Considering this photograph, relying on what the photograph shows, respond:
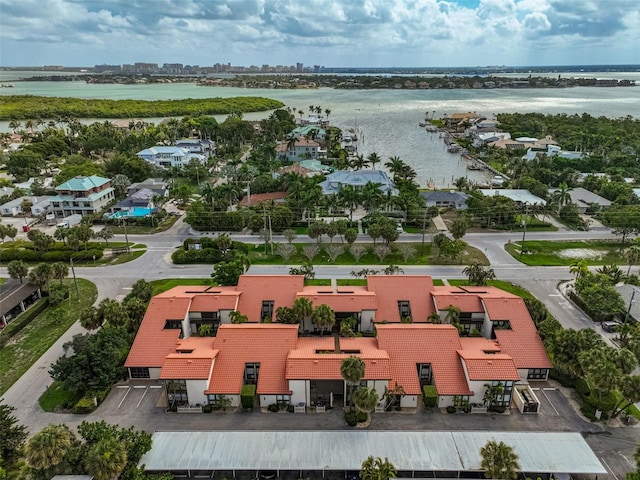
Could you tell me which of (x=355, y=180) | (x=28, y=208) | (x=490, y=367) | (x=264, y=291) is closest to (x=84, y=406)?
(x=264, y=291)

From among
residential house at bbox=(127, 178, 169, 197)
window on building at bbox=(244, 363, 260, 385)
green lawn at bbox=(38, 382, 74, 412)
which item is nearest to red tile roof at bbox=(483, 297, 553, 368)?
window on building at bbox=(244, 363, 260, 385)

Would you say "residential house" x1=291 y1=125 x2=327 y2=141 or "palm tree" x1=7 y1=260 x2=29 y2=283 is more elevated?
"residential house" x1=291 y1=125 x2=327 y2=141

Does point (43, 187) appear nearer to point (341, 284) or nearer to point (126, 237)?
point (126, 237)

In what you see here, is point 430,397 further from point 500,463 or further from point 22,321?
point 22,321

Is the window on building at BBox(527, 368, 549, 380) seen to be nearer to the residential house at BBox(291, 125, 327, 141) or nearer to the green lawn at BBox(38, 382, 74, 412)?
the green lawn at BBox(38, 382, 74, 412)

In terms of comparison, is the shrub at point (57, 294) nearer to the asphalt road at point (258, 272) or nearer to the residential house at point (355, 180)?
the asphalt road at point (258, 272)

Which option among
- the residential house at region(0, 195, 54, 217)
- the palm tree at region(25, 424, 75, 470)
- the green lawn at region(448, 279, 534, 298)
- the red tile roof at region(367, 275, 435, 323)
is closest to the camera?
the palm tree at region(25, 424, 75, 470)

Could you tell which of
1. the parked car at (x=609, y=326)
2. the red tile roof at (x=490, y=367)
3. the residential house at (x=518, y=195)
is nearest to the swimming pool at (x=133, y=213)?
the red tile roof at (x=490, y=367)
